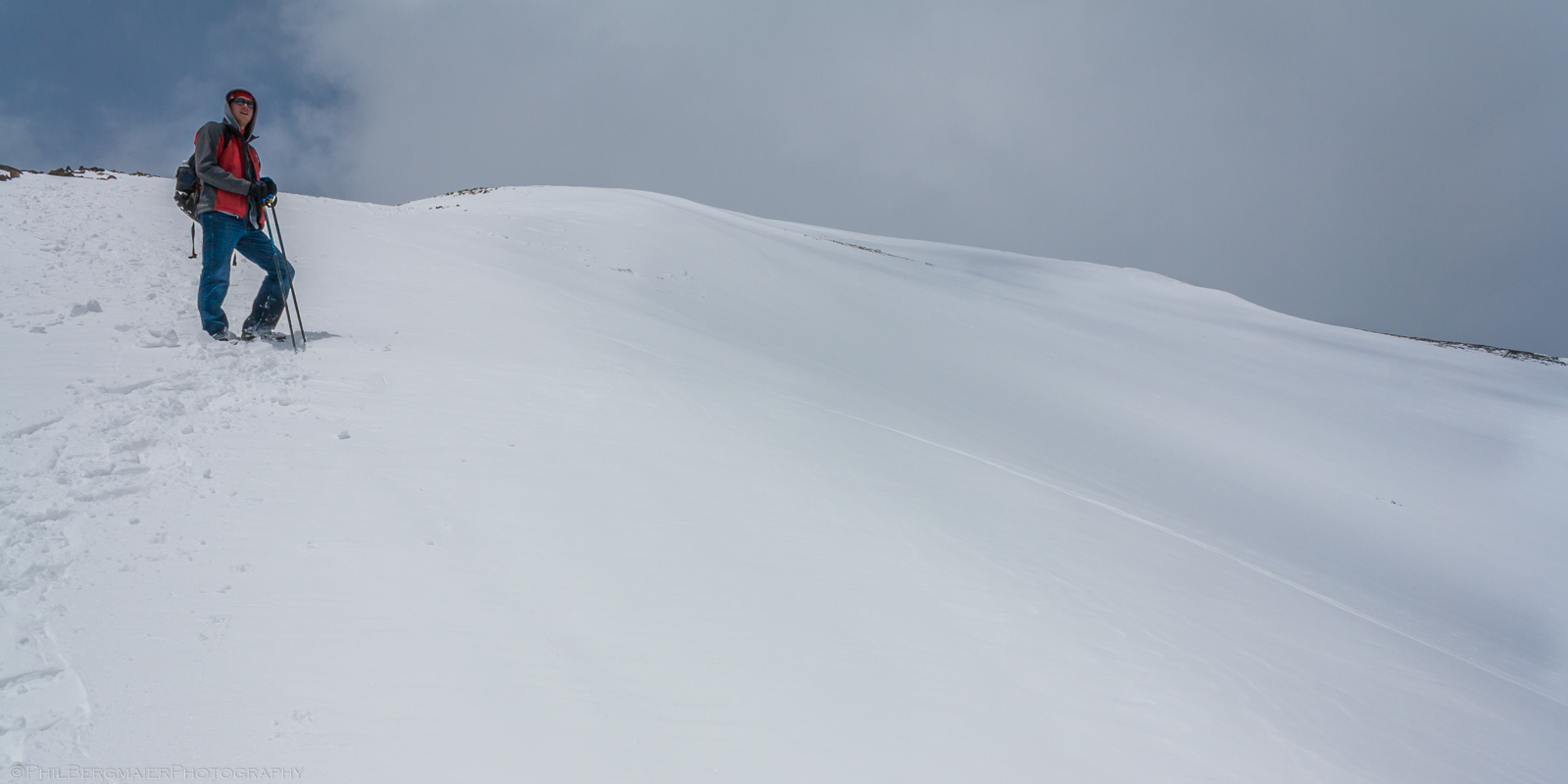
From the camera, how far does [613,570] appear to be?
313 cm

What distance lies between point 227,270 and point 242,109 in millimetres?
1135

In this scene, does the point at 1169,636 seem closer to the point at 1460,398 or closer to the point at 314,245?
the point at 314,245

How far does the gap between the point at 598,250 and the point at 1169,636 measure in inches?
397

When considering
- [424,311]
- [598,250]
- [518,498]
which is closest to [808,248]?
[598,250]

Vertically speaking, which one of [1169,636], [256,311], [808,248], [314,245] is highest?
[808,248]

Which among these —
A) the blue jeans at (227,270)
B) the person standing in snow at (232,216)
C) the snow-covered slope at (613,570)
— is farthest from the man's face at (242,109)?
the snow-covered slope at (613,570)

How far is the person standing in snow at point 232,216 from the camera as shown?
4.75 m

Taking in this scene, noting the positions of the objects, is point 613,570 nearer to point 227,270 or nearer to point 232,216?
point 227,270

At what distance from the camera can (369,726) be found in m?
2.06

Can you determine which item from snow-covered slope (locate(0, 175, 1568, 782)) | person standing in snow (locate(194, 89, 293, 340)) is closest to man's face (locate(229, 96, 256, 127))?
person standing in snow (locate(194, 89, 293, 340))

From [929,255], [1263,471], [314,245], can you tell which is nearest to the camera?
[314,245]

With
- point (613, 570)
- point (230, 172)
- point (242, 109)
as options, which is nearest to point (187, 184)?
point (230, 172)

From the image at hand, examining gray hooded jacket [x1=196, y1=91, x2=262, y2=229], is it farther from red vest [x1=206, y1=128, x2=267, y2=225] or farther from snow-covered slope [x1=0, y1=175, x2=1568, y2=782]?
snow-covered slope [x1=0, y1=175, x2=1568, y2=782]

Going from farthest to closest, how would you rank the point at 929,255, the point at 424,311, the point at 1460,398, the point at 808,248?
the point at 929,255, the point at 808,248, the point at 1460,398, the point at 424,311
